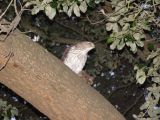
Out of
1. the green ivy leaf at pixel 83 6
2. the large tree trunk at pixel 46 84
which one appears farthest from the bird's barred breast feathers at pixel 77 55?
the large tree trunk at pixel 46 84

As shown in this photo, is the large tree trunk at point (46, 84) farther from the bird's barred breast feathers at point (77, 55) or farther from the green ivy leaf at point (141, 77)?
the bird's barred breast feathers at point (77, 55)

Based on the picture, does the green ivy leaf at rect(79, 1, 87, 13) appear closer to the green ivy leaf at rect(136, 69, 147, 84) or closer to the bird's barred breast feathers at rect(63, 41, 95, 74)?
the green ivy leaf at rect(136, 69, 147, 84)

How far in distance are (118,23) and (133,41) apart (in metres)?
0.32

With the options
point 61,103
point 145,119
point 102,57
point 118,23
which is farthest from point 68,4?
point 102,57

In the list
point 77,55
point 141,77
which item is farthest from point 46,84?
point 77,55

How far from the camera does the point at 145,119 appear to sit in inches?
160

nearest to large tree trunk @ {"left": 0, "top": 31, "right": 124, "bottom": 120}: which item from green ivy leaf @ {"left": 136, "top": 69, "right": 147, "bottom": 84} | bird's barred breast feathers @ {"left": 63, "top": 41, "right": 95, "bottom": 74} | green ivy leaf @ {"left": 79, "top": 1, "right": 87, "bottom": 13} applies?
green ivy leaf @ {"left": 136, "top": 69, "right": 147, "bottom": 84}

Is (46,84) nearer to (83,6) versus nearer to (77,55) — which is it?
(83,6)

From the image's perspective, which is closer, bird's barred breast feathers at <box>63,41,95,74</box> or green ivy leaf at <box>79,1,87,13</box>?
green ivy leaf at <box>79,1,87,13</box>

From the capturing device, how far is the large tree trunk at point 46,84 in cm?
344

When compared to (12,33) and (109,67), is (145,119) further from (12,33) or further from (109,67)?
(109,67)

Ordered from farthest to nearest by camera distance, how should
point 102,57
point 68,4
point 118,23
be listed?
point 102,57
point 118,23
point 68,4

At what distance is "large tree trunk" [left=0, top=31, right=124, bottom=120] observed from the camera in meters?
3.44

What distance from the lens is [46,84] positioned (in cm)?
350
